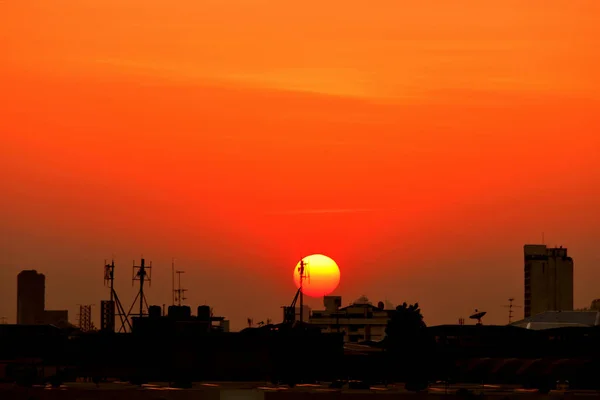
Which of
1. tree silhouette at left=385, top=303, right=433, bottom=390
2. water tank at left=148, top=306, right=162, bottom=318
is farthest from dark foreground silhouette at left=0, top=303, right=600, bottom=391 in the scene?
water tank at left=148, top=306, right=162, bottom=318

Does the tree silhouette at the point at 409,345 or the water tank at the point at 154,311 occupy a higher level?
the water tank at the point at 154,311

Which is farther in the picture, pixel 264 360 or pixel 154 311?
pixel 154 311

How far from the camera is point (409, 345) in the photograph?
147m

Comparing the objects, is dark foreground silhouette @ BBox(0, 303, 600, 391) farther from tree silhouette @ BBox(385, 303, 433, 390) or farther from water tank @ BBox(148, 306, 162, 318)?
water tank @ BBox(148, 306, 162, 318)

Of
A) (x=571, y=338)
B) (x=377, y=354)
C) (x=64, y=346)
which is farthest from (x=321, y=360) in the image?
(x=571, y=338)

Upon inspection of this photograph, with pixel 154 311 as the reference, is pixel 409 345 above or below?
below

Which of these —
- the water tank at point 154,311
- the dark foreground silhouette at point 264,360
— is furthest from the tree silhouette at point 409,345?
the water tank at point 154,311

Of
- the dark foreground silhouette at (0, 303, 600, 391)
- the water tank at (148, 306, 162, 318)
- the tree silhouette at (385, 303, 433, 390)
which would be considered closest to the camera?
the tree silhouette at (385, 303, 433, 390)

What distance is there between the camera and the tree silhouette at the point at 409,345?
143125 mm

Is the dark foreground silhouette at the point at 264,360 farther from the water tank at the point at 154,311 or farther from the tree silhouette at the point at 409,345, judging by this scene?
the water tank at the point at 154,311

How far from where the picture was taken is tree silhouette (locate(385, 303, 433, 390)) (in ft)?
470

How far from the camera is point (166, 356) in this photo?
552ft

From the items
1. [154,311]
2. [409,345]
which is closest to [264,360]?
[409,345]

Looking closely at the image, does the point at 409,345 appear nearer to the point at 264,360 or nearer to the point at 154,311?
the point at 264,360
